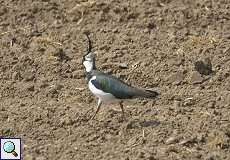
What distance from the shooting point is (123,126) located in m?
8.76

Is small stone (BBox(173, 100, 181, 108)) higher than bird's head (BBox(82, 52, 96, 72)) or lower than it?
lower

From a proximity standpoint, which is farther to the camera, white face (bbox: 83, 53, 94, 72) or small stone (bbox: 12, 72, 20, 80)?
small stone (bbox: 12, 72, 20, 80)

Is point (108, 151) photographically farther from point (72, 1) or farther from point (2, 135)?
point (72, 1)

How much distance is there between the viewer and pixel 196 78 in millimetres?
10047

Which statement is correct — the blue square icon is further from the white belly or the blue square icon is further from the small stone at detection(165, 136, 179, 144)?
the small stone at detection(165, 136, 179, 144)

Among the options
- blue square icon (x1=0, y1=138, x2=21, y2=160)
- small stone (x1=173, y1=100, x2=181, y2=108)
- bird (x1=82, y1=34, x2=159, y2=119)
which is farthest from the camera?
small stone (x1=173, y1=100, x2=181, y2=108)

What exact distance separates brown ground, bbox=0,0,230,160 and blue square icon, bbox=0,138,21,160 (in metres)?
0.10

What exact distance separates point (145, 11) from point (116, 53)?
4.54 feet

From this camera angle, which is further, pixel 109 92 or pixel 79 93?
pixel 79 93

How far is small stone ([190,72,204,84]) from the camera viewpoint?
10.0 m

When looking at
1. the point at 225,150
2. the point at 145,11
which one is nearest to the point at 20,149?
the point at 225,150

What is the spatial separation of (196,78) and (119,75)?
3.52 feet

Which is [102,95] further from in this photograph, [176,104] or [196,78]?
[196,78]

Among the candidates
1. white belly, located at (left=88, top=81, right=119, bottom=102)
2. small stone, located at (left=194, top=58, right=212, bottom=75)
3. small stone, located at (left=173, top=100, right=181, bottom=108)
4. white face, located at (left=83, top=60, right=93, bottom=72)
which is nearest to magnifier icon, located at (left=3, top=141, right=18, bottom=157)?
white belly, located at (left=88, top=81, right=119, bottom=102)
